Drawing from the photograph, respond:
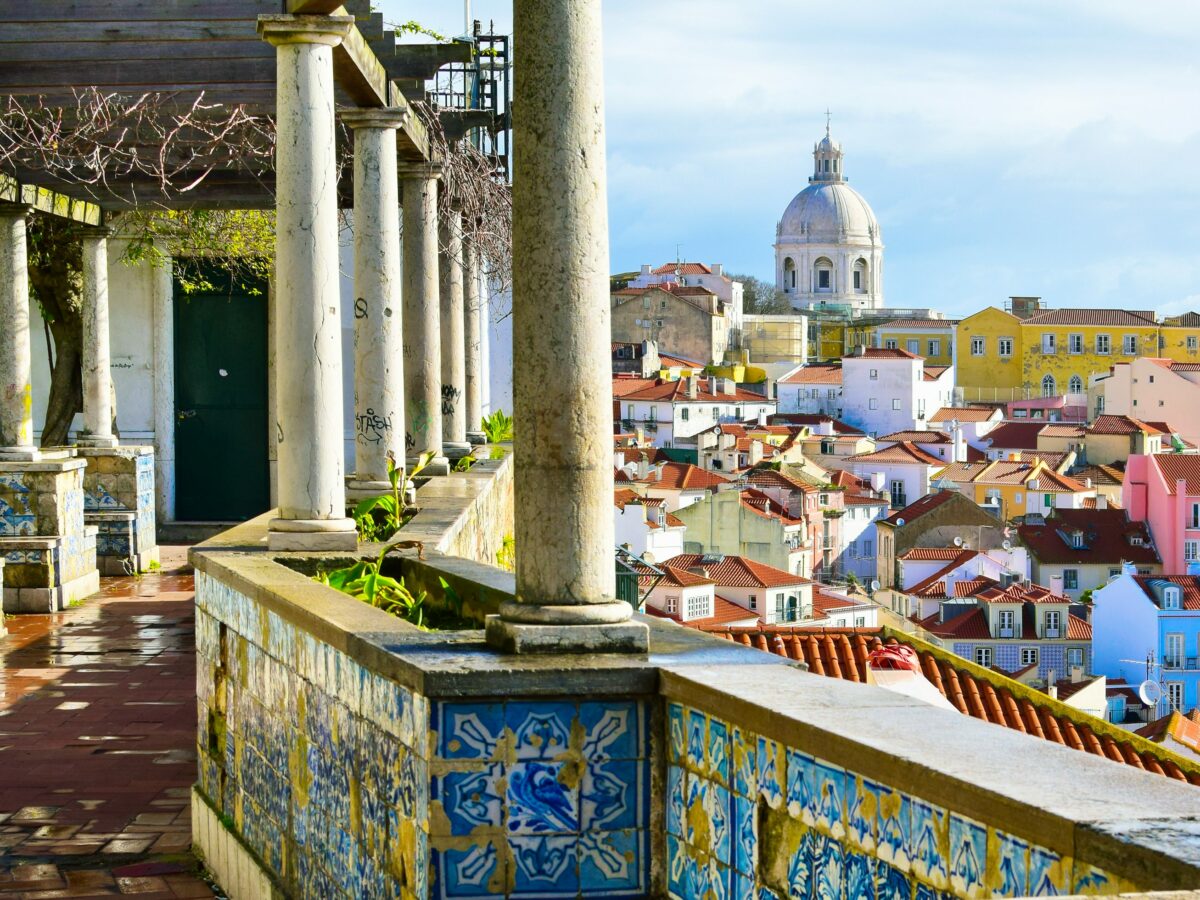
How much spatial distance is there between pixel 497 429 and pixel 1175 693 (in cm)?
3253

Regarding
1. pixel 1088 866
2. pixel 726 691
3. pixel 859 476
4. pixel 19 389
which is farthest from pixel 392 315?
pixel 859 476

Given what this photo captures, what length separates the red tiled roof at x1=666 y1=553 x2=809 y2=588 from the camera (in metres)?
41.9

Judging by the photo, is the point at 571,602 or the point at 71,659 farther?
the point at 71,659

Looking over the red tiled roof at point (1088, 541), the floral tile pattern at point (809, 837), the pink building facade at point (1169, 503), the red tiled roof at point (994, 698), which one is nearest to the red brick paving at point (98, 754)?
the floral tile pattern at point (809, 837)

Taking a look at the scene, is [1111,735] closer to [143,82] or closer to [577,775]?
[143,82]

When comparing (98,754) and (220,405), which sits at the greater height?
(220,405)

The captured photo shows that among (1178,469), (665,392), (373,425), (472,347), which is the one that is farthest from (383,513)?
(665,392)

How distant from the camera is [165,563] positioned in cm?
1506

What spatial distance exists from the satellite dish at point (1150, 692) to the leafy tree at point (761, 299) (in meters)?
75.7

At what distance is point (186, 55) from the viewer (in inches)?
340

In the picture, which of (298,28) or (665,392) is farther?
(665,392)

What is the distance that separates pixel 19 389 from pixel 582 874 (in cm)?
954

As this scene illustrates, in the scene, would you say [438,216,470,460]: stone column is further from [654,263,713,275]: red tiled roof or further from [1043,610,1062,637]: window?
[654,263,713,275]: red tiled roof

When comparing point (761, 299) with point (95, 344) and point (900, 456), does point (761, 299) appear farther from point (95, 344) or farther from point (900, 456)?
point (95, 344)
